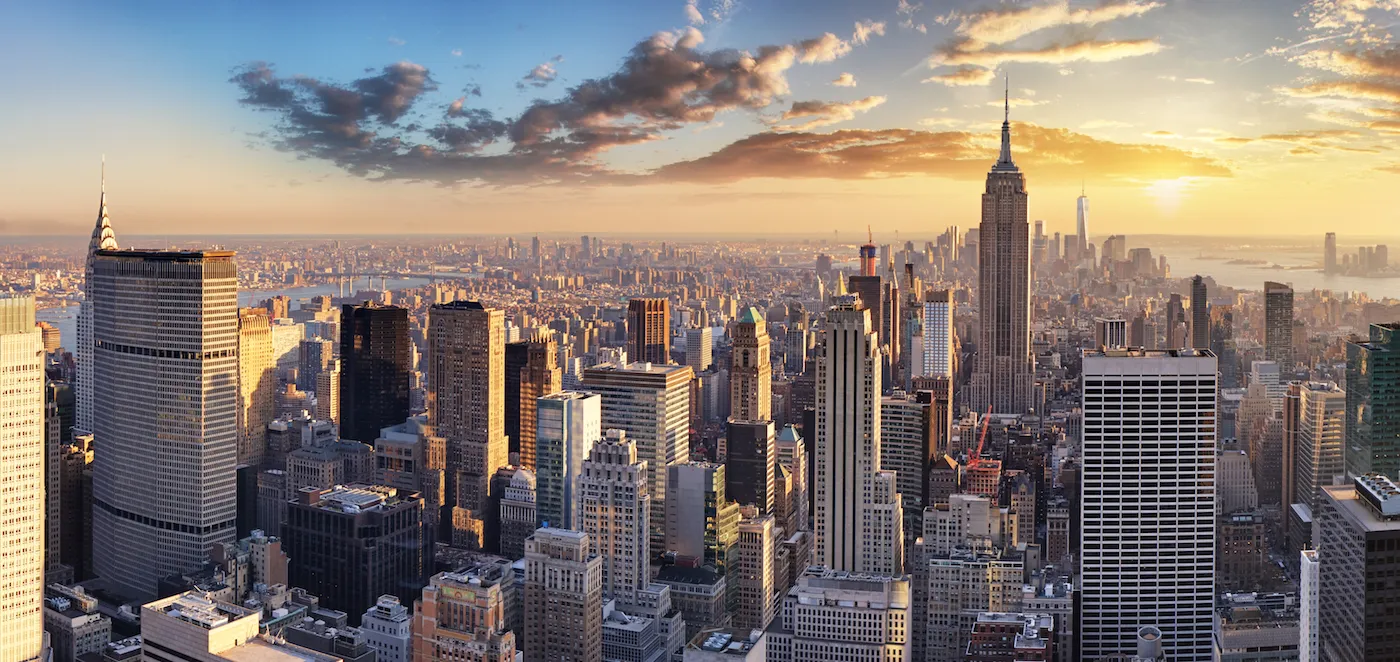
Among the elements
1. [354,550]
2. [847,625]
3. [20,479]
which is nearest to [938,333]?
[847,625]

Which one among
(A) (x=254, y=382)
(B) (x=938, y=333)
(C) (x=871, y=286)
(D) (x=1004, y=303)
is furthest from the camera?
(D) (x=1004, y=303)

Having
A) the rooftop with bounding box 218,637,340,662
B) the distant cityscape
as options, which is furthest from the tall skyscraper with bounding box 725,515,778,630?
the rooftop with bounding box 218,637,340,662

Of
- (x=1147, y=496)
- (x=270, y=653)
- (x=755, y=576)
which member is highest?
(x=1147, y=496)

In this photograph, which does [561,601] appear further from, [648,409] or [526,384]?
[526,384]

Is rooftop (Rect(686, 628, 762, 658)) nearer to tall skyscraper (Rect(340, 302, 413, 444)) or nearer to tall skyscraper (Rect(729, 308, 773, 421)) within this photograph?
tall skyscraper (Rect(729, 308, 773, 421))

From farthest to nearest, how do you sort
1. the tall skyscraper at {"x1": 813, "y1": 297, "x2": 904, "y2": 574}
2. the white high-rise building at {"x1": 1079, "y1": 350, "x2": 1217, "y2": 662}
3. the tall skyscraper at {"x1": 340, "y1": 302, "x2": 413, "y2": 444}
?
the tall skyscraper at {"x1": 340, "y1": 302, "x2": 413, "y2": 444}
the tall skyscraper at {"x1": 813, "y1": 297, "x2": 904, "y2": 574}
the white high-rise building at {"x1": 1079, "y1": 350, "x2": 1217, "y2": 662}

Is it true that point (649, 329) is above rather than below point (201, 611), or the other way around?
above

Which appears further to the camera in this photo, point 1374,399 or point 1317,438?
point 1317,438
